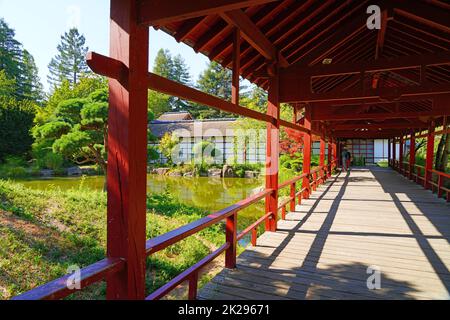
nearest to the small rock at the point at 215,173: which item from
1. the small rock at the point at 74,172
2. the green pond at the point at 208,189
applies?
the green pond at the point at 208,189

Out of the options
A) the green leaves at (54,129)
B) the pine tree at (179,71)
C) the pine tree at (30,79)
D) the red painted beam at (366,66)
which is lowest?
the green leaves at (54,129)

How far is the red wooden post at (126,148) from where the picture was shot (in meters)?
1.81

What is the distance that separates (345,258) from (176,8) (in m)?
3.27

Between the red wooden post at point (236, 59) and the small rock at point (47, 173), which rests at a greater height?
the red wooden post at point (236, 59)

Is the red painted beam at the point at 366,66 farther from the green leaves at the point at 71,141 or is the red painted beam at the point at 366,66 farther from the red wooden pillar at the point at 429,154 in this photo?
the green leaves at the point at 71,141

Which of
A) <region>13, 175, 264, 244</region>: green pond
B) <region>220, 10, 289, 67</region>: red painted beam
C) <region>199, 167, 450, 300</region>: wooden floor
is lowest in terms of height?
<region>13, 175, 264, 244</region>: green pond

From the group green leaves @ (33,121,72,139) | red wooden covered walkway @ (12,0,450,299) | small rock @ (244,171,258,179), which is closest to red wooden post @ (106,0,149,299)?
red wooden covered walkway @ (12,0,450,299)

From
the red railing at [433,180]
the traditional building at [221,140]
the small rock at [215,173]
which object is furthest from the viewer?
the traditional building at [221,140]

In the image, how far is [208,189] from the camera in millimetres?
15359

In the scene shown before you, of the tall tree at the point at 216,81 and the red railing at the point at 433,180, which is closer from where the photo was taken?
the red railing at the point at 433,180

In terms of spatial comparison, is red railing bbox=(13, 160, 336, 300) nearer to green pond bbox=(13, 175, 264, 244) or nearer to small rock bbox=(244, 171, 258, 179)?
green pond bbox=(13, 175, 264, 244)

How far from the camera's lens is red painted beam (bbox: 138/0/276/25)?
171cm
